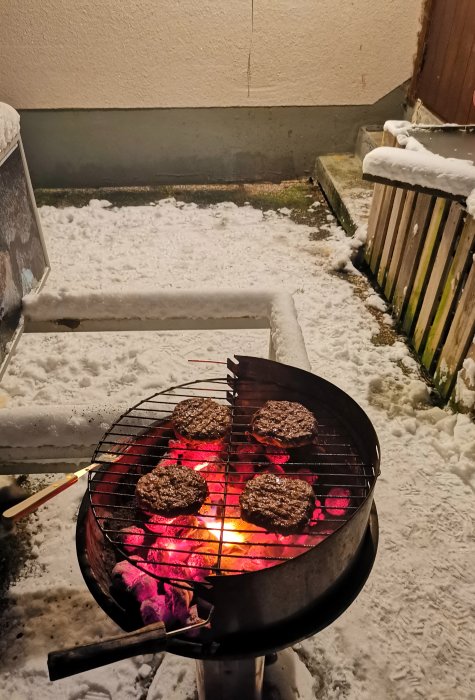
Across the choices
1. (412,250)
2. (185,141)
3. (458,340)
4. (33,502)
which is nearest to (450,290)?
(458,340)

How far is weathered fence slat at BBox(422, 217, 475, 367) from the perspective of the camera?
3.77m

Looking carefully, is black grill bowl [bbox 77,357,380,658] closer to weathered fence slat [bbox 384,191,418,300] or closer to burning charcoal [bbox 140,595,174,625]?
burning charcoal [bbox 140,595,174,625]

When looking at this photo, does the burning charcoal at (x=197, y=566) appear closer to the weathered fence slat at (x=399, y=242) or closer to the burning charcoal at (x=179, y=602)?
the burning charcoal at (x=179, y=602)

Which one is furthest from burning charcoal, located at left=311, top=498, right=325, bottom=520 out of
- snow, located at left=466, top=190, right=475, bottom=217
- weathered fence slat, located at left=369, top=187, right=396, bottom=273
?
weathered fence slat, located at left=369, top=187, right=396, bottom=273

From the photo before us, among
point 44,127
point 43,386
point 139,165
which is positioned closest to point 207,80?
point 139,165

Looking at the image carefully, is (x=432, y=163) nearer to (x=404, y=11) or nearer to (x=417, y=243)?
(x=417, y=243)

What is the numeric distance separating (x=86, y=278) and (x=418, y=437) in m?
3.80

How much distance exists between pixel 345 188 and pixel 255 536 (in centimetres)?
580

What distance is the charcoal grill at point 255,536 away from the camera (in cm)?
160

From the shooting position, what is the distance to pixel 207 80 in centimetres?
705

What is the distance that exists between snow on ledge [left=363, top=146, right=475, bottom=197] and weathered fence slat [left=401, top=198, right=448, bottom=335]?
42 cm

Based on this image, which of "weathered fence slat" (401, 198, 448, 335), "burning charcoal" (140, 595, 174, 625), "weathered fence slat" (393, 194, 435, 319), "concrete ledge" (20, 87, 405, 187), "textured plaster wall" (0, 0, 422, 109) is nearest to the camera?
"burning charcoal" (140, 595, 174, 625)

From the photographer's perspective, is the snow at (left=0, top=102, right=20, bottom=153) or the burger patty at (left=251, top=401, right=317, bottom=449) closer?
the burger patty at (left=251, top=401, right=317, bottom=449)

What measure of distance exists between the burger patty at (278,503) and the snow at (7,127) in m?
3.43
